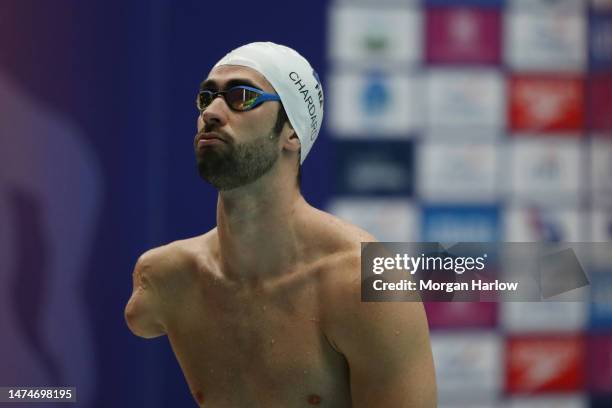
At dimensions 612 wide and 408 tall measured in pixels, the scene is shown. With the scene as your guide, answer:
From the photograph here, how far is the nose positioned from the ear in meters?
0.15

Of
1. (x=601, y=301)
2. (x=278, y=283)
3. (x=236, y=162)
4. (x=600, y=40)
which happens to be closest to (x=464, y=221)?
(x=601, y=301)

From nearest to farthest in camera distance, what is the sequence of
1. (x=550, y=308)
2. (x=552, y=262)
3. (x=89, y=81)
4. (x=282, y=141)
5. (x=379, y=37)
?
(x=282, y=141)
(x=552, y=262)
(x=89, y=81)
(x=379, y=37)
(x=550, y=308)

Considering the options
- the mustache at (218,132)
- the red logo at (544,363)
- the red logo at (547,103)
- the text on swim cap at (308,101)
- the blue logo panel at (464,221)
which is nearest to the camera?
the mustache at (218,132)

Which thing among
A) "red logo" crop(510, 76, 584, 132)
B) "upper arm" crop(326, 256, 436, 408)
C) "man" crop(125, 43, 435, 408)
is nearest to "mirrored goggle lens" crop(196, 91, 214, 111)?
"man" crop(125, 43, 435, 408)

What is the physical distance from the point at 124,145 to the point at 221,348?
73 cm

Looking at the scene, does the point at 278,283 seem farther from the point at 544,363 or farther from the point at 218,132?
the point at 544,363

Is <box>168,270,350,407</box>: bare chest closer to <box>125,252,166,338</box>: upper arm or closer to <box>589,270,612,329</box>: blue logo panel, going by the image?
<box>125,252,166,338</box>: upper arm

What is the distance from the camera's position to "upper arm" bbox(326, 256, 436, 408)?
78.5 inches

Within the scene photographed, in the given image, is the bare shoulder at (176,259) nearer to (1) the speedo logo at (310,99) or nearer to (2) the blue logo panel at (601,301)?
(1) the speedo logo at (310,99)

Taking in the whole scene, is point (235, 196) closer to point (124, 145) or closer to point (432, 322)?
point (124, 145)

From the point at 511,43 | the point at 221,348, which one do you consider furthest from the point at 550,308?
the point at 221,348

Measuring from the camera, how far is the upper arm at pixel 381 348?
1.99 metres

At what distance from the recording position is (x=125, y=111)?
2570 millimetres

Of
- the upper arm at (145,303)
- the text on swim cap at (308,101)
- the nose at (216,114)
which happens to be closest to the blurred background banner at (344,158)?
the upper arm at (145,303)
